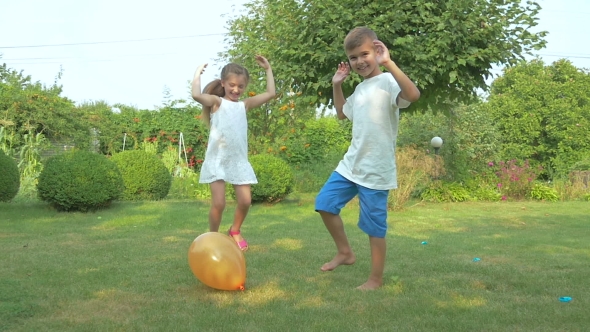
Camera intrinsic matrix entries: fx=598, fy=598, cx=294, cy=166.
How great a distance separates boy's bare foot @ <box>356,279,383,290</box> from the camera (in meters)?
3.83

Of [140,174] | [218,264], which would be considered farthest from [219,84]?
[140,174]

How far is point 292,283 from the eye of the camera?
3969 millimetres

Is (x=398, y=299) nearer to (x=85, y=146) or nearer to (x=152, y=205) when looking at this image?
(x=152, y=205)

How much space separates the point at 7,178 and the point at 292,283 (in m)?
6.89

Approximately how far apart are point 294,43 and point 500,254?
526 centimetres

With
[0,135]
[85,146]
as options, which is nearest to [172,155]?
[85,146]

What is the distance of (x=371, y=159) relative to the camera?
396cm

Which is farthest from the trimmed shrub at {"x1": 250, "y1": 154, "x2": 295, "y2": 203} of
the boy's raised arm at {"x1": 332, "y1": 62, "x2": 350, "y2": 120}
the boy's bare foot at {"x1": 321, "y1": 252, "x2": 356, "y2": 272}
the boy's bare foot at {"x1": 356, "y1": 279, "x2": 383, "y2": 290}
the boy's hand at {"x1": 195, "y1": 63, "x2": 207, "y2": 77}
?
the boy's bare foot at {"x1": 356, "y1": 279, "x2": 383, "y2": 290}

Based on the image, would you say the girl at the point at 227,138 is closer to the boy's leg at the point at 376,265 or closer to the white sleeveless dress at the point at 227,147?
the white sleeveless dress at the point at 227,147

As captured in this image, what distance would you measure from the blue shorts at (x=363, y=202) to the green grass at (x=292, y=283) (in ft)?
1.33

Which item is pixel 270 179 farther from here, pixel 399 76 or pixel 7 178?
pixel 399 76

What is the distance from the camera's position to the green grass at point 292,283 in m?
3.06

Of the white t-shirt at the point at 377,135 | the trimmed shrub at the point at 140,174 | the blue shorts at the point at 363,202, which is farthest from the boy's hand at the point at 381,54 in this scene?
the trimmed shrub at the point at 140,174

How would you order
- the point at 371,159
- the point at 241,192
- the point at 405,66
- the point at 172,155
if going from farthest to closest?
the point at 172,155 → the point at 405,66 → the point at 241,192 → the point at 371,159
